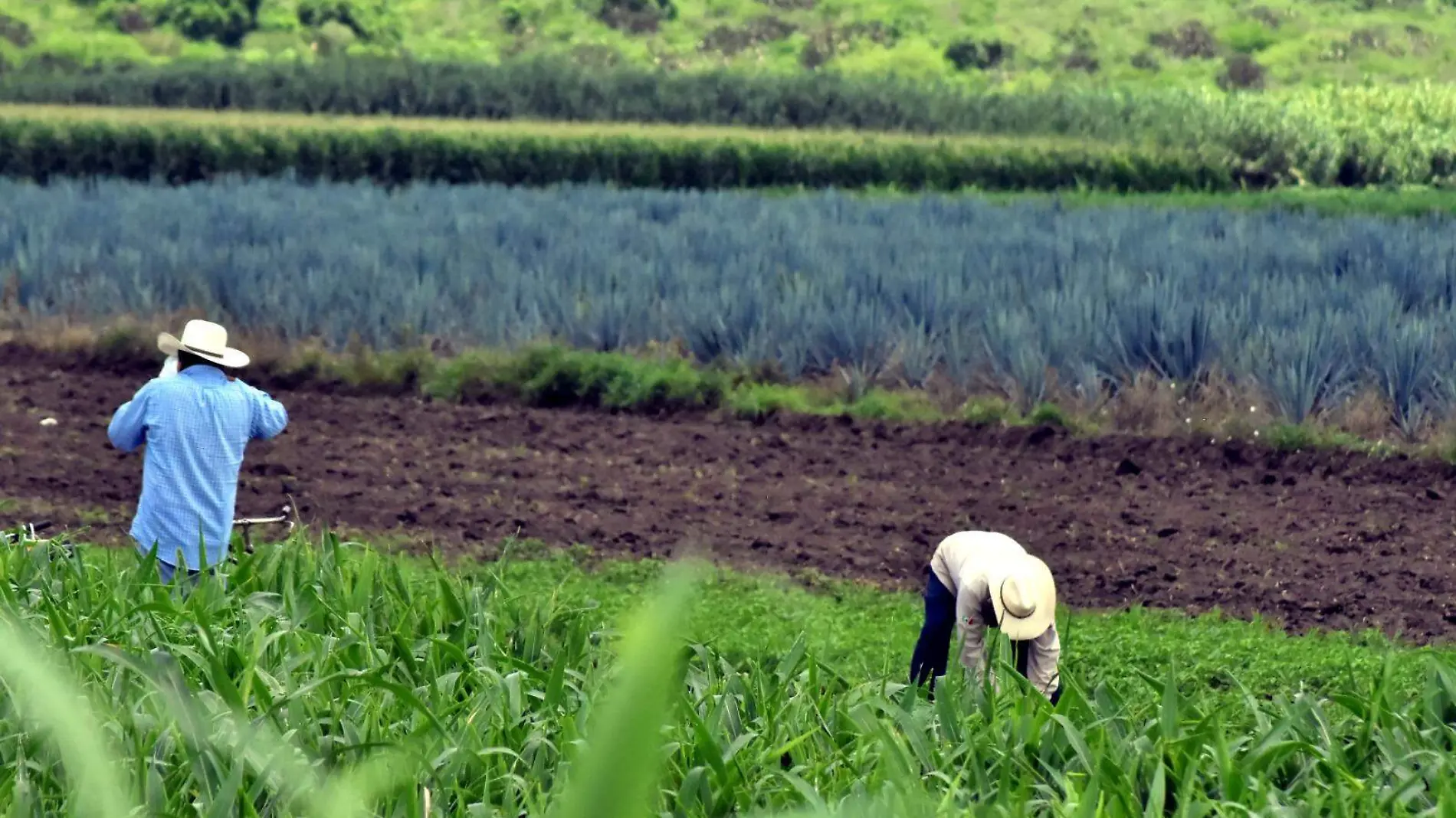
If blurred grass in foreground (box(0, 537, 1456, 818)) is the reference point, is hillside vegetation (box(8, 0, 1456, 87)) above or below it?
below

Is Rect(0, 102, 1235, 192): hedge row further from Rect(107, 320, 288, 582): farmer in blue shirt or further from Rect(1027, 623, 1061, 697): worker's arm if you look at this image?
Rect(1027, 623, 1061, 697): worker's arm

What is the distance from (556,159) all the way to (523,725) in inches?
902

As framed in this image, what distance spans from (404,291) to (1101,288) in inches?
183

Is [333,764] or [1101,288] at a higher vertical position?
[333,764]

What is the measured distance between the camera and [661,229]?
1507 cm

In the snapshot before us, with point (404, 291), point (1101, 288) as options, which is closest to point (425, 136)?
point (404, 291)

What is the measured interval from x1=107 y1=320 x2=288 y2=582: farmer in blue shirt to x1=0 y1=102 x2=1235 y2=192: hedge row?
62.7 feet

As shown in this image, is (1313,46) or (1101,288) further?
(1313,46)

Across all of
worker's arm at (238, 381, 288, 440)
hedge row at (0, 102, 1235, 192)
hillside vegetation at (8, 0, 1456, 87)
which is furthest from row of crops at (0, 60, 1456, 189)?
worker's arm at (238, 381, 288, 440)

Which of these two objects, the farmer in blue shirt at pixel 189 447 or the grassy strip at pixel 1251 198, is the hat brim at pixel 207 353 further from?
the grassy strip at pixel 1251 198

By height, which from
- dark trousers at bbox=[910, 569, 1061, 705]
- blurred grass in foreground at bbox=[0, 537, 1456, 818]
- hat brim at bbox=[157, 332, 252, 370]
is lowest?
dark trousers at bbox=[910, 569, 1061, 705]

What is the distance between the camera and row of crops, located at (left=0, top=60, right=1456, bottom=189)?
2820 cm

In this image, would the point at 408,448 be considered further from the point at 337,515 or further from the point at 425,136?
the point at 425,136

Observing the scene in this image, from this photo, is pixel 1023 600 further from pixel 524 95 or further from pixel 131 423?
pixel 524 95
